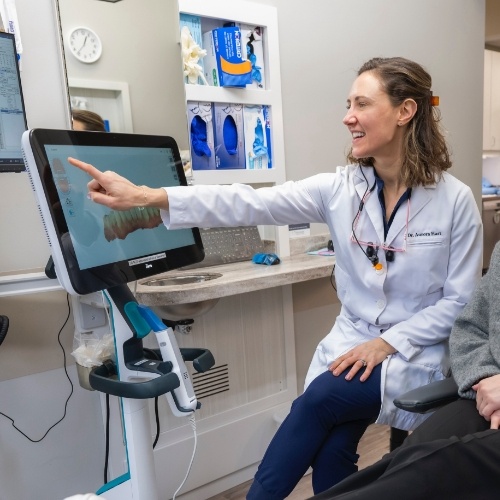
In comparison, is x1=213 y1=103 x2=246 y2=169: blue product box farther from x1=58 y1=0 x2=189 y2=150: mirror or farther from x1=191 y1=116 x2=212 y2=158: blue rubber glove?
x1=58 y1=0 x2=189 y2=150: mirror

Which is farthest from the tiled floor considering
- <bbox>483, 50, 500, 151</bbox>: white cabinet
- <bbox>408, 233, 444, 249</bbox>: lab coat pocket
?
<bbox>483, 50, 500, 151</bbox>: white cabinet

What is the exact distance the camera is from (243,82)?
1.93 meters

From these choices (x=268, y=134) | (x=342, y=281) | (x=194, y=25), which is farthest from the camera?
(x=268, y=134)

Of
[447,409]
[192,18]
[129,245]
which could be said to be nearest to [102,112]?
[192,18]

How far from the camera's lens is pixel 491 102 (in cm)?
535

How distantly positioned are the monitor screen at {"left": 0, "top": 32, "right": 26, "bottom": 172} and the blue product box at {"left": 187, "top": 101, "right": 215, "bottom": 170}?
634 mm

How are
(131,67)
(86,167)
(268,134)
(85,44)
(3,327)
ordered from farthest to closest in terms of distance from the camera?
(268,134) < (131,67) < (85,44) < (3,327) < (86,167)

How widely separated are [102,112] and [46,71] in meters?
0.21

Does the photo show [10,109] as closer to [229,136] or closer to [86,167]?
[86,167]

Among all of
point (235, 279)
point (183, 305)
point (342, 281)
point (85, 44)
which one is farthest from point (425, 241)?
point (85, 44)

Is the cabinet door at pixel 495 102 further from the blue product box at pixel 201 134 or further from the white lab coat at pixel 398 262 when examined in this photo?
the white lab coat at pixel 398 262

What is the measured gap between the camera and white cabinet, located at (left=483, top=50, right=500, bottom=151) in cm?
525

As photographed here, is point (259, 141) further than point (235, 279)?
Yes

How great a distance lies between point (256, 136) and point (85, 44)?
0.74m
